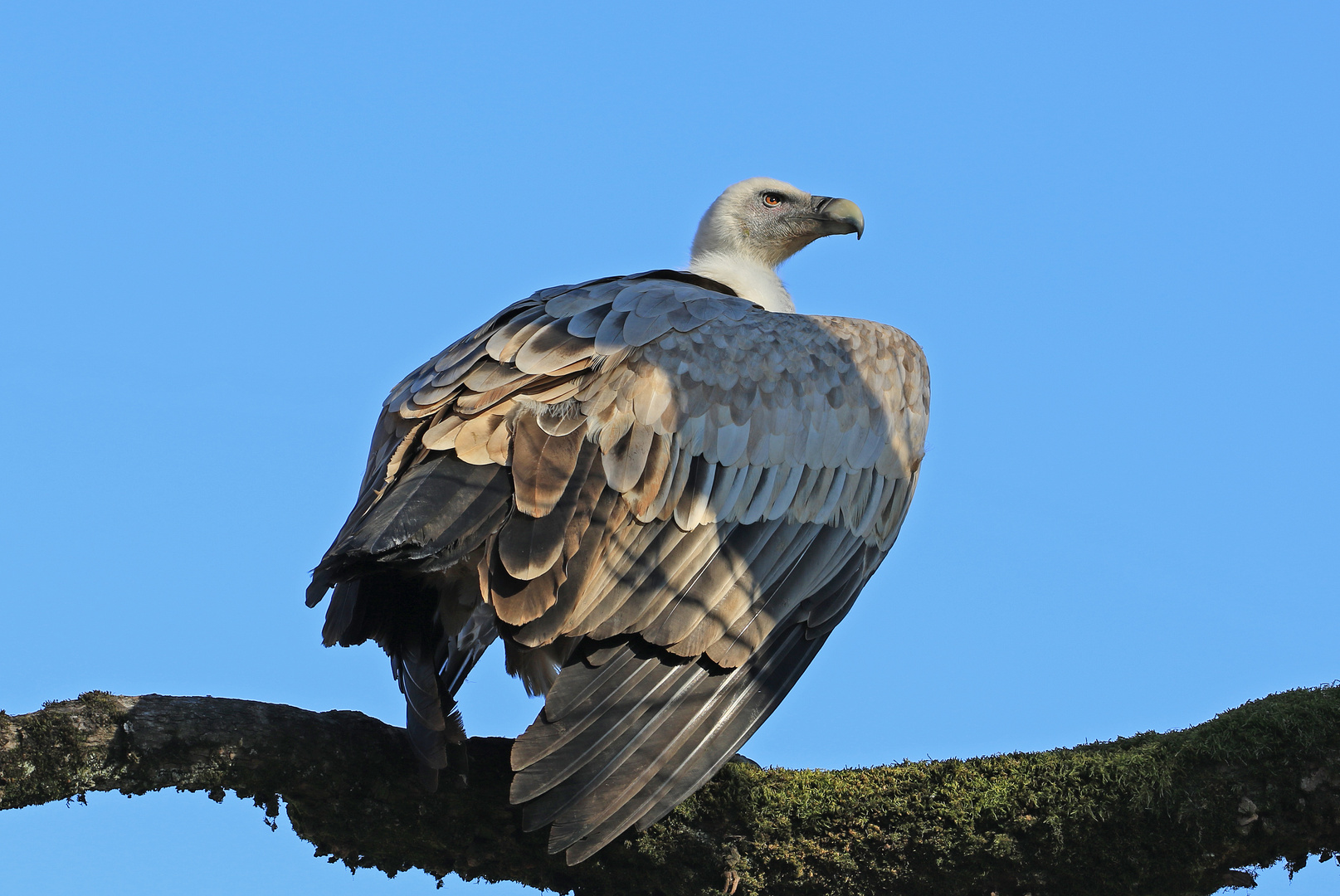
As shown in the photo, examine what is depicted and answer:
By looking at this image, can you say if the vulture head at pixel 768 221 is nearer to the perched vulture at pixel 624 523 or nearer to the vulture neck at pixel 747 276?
the vulture neck at pixel 747 276

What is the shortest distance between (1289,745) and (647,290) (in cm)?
338

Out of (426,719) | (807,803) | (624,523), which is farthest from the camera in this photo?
(624,523)

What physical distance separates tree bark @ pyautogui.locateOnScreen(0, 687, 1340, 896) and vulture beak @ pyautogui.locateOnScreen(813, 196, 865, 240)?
4.53 metres

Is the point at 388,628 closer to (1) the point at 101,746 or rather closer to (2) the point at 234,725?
(2) the point at 234,725

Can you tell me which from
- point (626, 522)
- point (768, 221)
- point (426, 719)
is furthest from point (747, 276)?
point (426, 719)

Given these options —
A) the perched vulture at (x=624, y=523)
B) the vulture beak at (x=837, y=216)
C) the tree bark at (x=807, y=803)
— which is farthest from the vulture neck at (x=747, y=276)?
the tree bark at (x=807, y=803)

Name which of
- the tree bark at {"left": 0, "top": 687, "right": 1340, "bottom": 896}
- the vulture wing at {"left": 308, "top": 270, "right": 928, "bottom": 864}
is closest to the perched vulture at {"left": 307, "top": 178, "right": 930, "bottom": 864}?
the vulture wing at {"left": 308, "top": 270, "right": 928, "bottom": 864}

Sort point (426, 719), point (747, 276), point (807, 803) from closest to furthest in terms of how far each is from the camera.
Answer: point (426, 719)
point (807, 803)
point (747, 276)

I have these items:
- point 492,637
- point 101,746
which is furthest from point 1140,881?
point 101,746

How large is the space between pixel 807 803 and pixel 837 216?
15.6 feet

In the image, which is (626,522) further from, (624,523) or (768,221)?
(768,221)

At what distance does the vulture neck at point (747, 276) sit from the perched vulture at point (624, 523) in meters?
1.06

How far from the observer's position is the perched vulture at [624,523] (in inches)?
178

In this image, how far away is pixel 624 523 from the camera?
5137 millimetres
